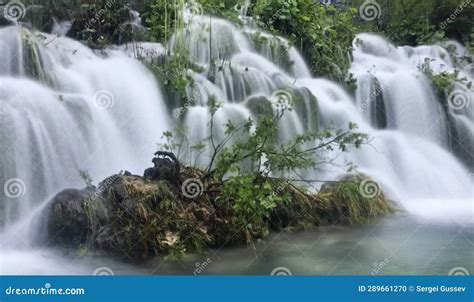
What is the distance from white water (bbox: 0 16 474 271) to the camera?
4.73 metres

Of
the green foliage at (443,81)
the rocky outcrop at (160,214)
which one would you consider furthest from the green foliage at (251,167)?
the green foliage at (443,81)

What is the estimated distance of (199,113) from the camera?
5461 mm

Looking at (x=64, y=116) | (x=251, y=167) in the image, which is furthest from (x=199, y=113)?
(x=64, y=116)

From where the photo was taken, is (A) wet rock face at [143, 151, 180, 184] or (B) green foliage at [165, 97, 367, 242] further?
(A) wet rock face at [143, 151, 180, 184]

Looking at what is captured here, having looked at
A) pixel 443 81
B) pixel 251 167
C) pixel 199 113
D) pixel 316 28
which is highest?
pixel 316 28

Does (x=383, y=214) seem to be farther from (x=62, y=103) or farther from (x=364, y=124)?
(x=62, y=103)

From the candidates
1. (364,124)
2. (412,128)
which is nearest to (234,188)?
(364,124)

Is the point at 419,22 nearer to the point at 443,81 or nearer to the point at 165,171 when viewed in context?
the point at 443,81

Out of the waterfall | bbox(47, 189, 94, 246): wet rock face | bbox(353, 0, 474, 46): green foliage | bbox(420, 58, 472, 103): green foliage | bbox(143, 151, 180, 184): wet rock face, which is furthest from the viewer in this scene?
bbox(353, 0, 474, 46): green foliage

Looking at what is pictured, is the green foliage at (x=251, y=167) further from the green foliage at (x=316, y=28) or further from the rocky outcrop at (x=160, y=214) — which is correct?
the green foliage at (x=316, y=28)

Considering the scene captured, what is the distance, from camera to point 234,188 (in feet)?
15.2

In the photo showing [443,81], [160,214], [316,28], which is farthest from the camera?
[316,28]

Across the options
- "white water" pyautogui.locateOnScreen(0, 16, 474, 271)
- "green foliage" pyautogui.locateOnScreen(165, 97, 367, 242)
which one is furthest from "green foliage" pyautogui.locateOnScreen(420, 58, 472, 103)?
"green foliage" pyautogui.locateOnScreen(165, 97, 367, 242)

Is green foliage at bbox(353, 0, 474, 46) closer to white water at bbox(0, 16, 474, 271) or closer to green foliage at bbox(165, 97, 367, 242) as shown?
white water at bbox(0, 16, 474, 271)
